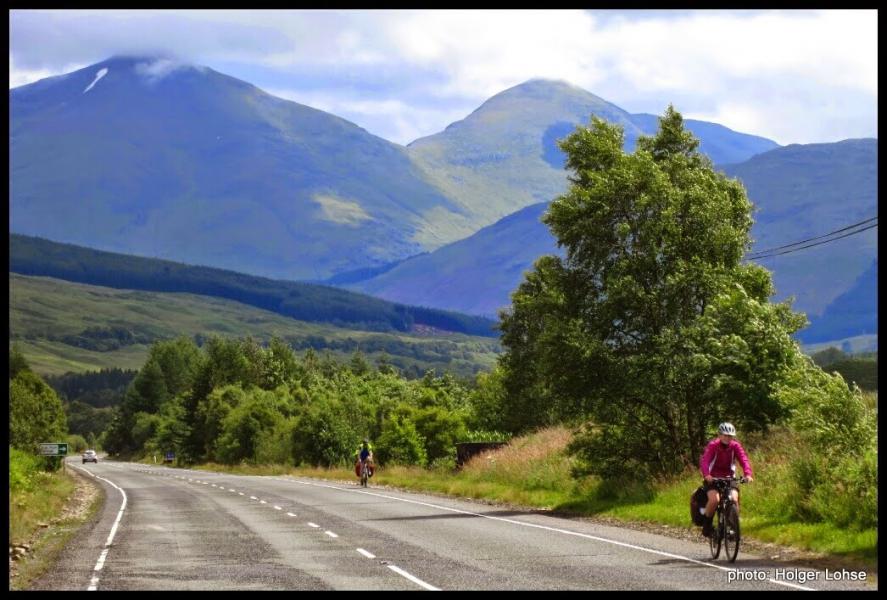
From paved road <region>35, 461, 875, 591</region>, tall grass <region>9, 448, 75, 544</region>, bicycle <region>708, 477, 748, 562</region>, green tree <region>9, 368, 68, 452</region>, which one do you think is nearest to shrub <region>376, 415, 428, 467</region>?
tall grass <region>9, 448, 75, 544</region>

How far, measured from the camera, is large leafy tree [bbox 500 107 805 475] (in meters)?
30.9

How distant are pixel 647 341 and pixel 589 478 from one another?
4773 mm

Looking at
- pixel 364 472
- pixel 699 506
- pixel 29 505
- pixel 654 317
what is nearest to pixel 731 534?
pixel 699 506

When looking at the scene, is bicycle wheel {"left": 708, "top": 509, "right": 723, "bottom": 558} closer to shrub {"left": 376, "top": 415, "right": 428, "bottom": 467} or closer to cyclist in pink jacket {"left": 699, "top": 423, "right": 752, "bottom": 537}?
cyclist in pink jacket {"left": 699, "top": 423, "right": 752, "bottom": 537}

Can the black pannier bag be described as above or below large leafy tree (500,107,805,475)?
below

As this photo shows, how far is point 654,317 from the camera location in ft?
108

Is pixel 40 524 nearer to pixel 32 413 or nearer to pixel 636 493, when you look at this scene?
pixel 636 493

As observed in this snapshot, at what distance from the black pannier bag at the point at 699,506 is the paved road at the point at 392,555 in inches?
23.5

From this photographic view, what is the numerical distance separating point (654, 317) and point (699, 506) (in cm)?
1295

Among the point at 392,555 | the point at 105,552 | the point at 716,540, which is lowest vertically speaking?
the point at 105,552

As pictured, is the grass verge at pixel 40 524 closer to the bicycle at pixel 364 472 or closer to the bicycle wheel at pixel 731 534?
the bicycle wheel at pixel 731 534

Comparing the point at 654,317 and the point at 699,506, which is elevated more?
the point at 654,317

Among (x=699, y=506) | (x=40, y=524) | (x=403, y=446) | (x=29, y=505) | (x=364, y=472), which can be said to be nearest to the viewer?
(x=699, y=506)

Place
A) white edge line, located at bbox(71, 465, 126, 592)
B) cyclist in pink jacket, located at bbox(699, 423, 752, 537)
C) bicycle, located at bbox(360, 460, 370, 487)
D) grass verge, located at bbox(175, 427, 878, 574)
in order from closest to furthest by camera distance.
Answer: white edge line, located at bbox(71, 465, 126, 592), cyclist in pink jacket, located at bbox(699, 423, 752, 537), grass verge, located at bbox(175, 427, 878, 574), bicycle, located at bbox(360, 460, 370, 487)
